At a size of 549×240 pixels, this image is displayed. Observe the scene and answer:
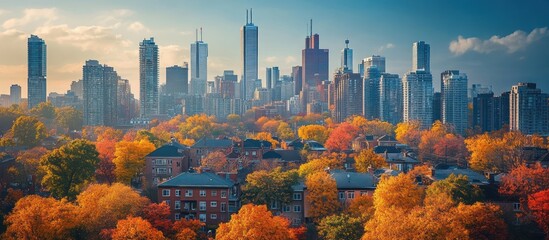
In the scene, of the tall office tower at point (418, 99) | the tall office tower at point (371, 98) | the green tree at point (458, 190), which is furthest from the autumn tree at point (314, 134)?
the green tree at point (458, 190)

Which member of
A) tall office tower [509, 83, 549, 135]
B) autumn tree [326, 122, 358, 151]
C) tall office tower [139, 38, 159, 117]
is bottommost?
autumn tree [326, 122, 358, 151]

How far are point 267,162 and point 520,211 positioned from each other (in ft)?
98.4

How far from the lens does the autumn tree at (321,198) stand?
47.1 meters

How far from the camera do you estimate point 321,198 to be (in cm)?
4725

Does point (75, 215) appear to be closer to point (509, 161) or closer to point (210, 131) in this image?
point (509, 161)

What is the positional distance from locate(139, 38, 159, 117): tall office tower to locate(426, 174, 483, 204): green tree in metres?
124

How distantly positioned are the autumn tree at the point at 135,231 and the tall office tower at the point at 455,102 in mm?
104882

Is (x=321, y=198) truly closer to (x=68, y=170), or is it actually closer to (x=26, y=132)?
(x=68, y=170)

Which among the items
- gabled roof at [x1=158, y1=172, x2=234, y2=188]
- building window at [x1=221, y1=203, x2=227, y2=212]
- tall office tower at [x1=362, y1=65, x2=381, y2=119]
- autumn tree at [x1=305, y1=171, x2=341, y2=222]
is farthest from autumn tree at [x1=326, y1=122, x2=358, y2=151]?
building window at [x1=221, y1=203, x2=227, y2=212]

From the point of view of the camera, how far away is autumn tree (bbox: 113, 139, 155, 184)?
60844 mm

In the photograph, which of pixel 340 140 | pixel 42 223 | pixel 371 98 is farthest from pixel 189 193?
pixel 371 98

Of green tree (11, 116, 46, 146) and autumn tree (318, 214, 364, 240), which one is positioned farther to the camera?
green tree (11, 116, 46, 146)

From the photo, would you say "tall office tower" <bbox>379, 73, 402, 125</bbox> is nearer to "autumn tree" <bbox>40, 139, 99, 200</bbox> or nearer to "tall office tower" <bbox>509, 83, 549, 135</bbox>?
"tall office tower" <bbox>509, 83, 549, 135</bbox>

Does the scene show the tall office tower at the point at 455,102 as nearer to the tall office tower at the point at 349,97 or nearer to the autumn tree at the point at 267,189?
the tall office tower at the point at 349,97
